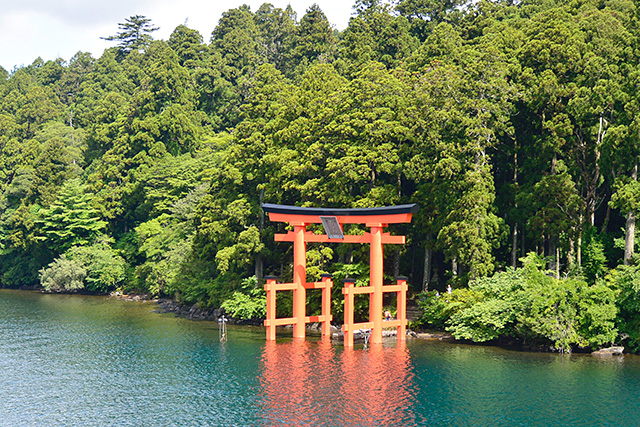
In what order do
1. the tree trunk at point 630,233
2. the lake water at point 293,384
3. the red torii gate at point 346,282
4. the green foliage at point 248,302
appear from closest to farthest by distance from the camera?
the lake water at point 293,384 → the tree trunk at point 630,233 → the red torii gate at point 346,282 → the green foliage at point 248,302

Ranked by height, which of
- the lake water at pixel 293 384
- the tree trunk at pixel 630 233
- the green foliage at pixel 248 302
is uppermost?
the tree trunk at pixel 630 233

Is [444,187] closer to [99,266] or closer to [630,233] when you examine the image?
[630,233]

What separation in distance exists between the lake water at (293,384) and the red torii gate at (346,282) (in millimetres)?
1167

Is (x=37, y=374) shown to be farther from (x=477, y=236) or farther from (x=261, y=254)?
(x=477, y=236)

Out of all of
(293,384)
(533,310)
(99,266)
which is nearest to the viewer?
(293,384)

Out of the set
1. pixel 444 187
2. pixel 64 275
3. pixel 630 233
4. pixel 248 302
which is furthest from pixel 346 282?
pixel 64 275

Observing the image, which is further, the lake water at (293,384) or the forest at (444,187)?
the forest at (444,187)

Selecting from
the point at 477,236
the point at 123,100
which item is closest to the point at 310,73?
the point at 477,236

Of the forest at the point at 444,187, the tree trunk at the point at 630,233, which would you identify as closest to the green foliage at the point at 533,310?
the forest at the point at 444,187

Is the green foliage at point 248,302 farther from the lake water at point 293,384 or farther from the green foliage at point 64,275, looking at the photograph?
the green foliage at point 64,275

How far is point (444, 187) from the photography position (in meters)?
37.0

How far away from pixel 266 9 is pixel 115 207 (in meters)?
45.3

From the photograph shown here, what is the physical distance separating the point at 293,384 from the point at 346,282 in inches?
347

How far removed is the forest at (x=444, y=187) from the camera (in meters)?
33.2
